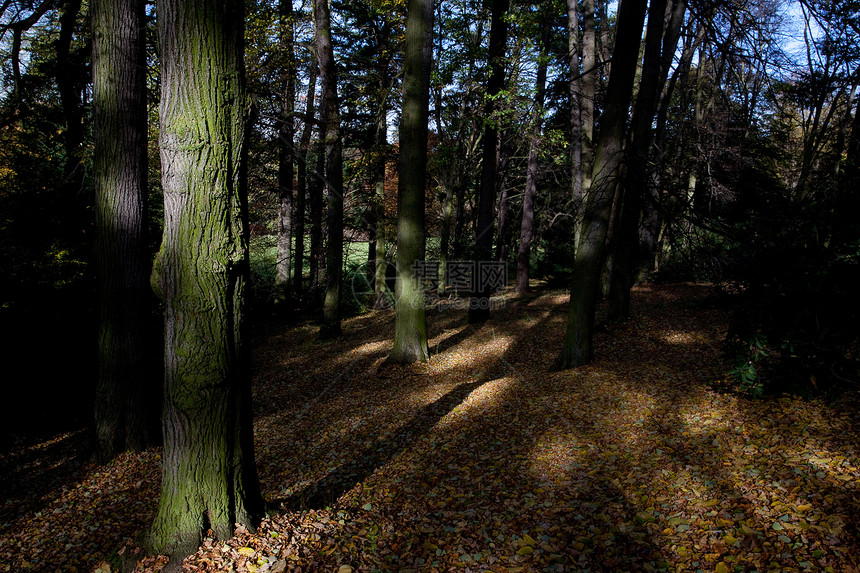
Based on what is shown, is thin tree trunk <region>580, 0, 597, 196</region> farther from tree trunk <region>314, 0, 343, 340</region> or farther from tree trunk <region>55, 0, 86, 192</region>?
tree trunk <region>55, 0, 86, 192</region>

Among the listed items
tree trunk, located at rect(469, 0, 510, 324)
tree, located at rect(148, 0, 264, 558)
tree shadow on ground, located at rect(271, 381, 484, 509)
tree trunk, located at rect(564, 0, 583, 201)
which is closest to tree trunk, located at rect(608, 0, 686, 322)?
tree trunk, located at rect(564, 0, 583, 201)

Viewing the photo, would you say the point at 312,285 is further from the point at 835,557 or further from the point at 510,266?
the point at 835,557

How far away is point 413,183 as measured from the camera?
8.13 metres

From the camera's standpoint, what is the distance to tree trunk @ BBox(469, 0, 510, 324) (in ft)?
36.2

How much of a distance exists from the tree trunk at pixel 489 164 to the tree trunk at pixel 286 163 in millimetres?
5057

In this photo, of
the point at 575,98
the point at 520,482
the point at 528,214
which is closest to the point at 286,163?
the point at 528,214

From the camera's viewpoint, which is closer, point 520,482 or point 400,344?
point 520,482

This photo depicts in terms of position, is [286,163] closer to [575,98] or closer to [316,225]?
[316,225]

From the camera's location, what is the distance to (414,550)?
344cm

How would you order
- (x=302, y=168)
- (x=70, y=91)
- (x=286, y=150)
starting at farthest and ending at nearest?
1. (x=302, y=168)
2. (x=286, y=150)
3. (x=70, y=91)

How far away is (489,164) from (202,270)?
9.76 metres

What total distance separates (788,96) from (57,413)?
39.6ft

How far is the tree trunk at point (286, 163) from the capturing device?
11.8 m

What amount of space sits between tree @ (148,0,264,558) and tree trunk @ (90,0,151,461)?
2.86 metres
